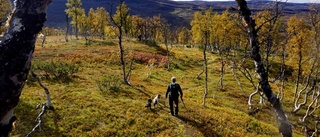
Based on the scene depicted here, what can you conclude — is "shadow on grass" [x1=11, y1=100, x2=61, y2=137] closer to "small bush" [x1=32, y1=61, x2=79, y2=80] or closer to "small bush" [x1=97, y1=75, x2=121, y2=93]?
"small bush" [x1=97, y1=75, x2=121, y2=93]

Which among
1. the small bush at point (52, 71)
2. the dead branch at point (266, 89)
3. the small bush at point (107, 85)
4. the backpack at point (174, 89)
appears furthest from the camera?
the small bush at point (52, 71)

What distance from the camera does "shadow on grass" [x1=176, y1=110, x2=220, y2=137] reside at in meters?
17.9

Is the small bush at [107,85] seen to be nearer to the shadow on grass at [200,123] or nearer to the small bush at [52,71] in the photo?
the small bush at [52,71]

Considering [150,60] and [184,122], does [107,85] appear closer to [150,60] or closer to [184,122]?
[184,122]

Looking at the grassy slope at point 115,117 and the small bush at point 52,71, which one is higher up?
the small bush at point 52,71

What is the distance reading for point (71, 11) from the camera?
74.1m

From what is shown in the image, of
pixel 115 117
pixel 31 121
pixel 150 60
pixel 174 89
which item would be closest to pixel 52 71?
pixel 31 121

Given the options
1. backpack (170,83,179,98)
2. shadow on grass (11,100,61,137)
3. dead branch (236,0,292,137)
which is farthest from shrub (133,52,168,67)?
dead branch (236,0,292,137)

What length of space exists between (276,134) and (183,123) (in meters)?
7.54

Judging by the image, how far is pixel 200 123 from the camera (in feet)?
63.0

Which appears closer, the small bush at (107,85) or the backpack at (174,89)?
the backpack at (174,89)

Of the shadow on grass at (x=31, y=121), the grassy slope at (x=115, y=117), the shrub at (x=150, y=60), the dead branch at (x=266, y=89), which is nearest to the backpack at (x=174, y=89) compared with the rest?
the grassy slope at (x=115, y=117)

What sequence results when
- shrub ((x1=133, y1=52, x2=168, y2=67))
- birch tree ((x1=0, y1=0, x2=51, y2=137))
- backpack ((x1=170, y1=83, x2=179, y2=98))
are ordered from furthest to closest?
shrub ((x1=133, y1=52, x2=168, y2=67)) → backpack ((x1=170, y1=83, x2=179, y2=98)) → birch tree ((x1=0, y1=0, x2=51, y2=137))

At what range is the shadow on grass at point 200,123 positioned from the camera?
17917 millimetres
